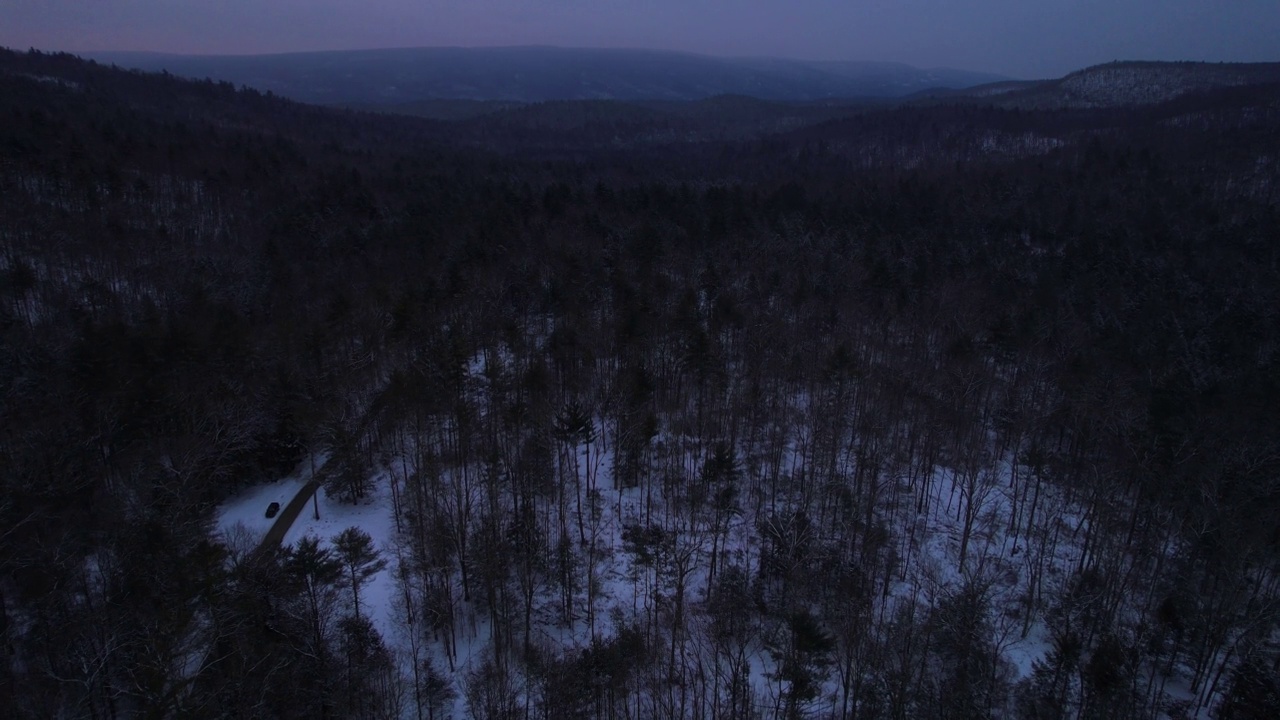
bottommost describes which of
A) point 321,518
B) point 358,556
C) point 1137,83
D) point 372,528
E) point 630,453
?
point 372,528

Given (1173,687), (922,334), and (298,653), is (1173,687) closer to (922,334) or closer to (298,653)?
(922,334)

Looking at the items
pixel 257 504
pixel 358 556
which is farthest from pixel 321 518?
pixel 358 556

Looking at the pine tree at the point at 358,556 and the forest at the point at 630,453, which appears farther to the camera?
the pine tree at the point at 358,556

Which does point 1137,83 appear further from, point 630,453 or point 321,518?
point 321,518

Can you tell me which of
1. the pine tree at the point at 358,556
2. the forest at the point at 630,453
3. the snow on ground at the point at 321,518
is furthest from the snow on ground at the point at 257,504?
the pine tree at the point at 358,556

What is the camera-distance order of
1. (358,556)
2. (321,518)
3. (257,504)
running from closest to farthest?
(358,556) < (321,518) < (257,504)

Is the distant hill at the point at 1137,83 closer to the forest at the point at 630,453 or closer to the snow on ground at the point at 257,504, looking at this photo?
the forest at the point at 630,453

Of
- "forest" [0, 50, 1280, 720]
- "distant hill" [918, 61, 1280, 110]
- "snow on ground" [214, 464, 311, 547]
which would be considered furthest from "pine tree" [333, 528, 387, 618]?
"distant hill" [918, 61, 1280, 110]

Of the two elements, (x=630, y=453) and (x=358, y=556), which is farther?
(x=630, y=453)
